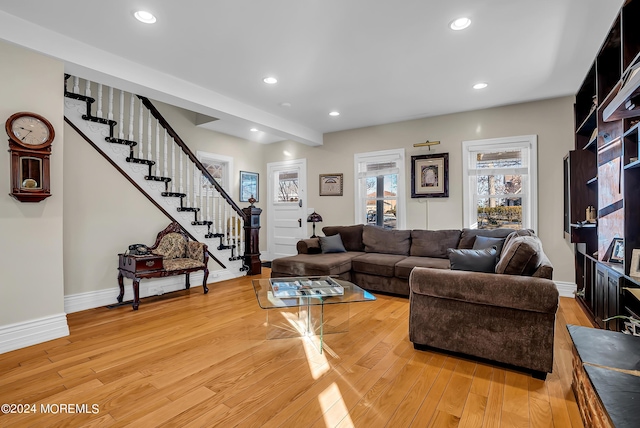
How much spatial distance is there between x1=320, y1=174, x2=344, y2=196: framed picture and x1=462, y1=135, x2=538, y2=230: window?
2.22 metres

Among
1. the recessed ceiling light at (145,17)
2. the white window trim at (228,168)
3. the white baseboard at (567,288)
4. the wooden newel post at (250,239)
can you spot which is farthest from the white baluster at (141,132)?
the white baseboard at (567,288)

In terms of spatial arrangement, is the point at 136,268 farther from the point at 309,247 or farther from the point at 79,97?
the point at 309,247

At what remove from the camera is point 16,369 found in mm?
2352

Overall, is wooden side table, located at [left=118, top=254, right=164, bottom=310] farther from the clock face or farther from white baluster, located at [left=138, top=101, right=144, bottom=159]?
the clock face

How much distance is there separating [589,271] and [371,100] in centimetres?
333

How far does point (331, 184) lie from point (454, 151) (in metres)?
2.29

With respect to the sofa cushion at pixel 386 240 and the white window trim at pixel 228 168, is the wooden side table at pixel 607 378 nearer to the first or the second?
the sofa cushion at pixel 386 240

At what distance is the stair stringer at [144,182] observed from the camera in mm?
3792

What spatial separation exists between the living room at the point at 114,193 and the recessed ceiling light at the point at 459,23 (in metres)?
2.51

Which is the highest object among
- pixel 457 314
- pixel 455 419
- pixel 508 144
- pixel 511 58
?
pixel 511 58

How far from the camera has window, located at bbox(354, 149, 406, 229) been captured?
18.2 ft

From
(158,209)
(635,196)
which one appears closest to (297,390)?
(635,196)

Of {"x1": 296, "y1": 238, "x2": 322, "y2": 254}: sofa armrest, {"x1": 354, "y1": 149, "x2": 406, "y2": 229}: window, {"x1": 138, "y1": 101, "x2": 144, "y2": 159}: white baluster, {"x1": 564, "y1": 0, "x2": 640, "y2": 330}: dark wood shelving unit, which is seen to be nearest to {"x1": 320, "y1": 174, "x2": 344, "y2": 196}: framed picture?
{"x1": 354, "y1": 149, "x2": 406, "y2": 229}: window

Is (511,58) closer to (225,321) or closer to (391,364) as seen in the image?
(391,364)
